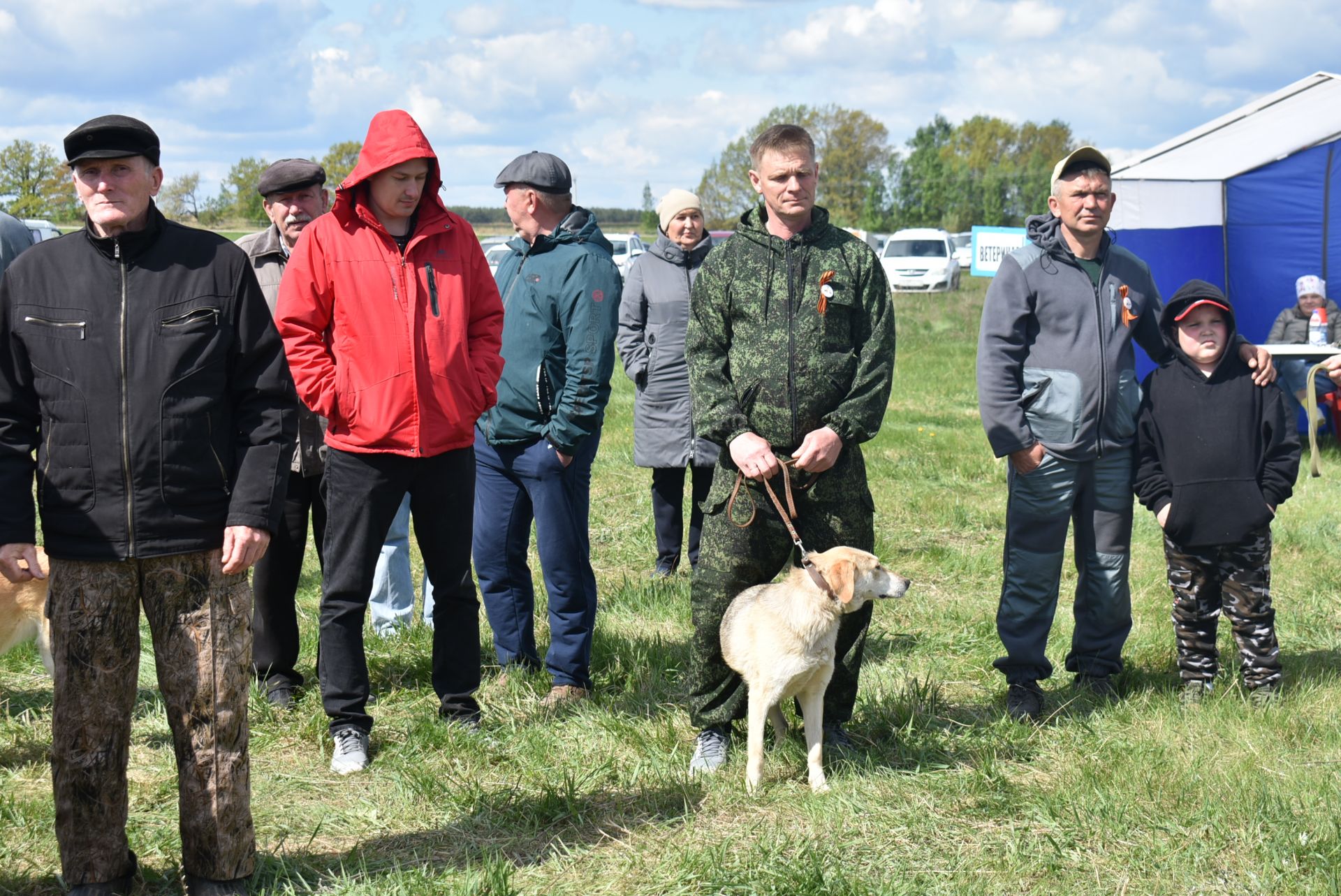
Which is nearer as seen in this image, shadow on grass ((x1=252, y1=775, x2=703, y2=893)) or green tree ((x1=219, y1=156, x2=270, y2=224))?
shadow on grass ((x1=252, y1=775, x2=703, y2=893))

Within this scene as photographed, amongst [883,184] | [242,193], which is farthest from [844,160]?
[242,193]

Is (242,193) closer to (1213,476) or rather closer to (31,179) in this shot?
(31,179)

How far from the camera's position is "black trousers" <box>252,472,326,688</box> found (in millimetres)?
4742

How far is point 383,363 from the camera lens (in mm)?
3902

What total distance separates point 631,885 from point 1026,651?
80.8 inches

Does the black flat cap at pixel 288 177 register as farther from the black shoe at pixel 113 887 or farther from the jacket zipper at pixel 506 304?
the black shoe at pixel 113 887

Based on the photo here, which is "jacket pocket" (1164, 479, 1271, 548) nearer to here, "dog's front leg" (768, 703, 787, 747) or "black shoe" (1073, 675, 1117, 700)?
"black shoe" (1073, 675, 1117, 700)

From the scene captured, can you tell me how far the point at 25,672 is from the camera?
5.23 meters

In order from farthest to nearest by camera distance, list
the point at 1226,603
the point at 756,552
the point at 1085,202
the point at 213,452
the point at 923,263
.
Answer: the point at 923,263, the point at 1226,603, the point at 1085,202, the point at 756,552, the point at 213,452

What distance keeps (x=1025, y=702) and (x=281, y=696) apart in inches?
117

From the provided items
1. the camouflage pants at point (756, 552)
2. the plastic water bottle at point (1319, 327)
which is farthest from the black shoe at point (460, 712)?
the plastic water bottle at point (1319, 327)

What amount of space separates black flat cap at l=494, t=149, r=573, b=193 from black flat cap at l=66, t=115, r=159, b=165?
6.19 feet

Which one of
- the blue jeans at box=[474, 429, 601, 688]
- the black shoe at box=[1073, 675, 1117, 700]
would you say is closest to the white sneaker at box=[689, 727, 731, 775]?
the blue jeans at box=[474, 429, 601, 688]

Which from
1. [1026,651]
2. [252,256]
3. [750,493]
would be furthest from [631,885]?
[252,256]
